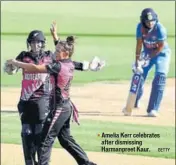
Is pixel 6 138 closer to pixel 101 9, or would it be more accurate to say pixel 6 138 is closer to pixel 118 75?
pixel 118 75

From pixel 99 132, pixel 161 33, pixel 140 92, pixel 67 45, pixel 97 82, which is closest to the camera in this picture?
pixel 67 45

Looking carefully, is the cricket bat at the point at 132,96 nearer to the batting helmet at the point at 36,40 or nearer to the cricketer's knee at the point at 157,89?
the cricketer's knee at the point at 157,89

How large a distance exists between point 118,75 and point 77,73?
1.25m

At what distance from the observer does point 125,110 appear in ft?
51.3

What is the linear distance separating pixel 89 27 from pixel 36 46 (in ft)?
→ 98.5

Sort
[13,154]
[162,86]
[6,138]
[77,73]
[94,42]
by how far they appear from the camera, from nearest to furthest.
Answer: [13,154] < [6,138] < [162,86] < [77,73] < [94,42]

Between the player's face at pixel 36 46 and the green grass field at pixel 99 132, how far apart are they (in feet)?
8.44

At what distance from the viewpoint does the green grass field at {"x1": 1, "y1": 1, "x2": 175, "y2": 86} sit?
25.0m

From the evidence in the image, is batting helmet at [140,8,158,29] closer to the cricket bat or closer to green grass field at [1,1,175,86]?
the cricket bat

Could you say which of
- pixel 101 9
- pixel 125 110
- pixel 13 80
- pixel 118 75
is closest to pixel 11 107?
pixel 125 110

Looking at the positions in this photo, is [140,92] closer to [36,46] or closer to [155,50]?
[155,50]

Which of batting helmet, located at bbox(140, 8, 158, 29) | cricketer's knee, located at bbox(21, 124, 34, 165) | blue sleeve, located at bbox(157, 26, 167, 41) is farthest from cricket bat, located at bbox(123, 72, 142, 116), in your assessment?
cricketer's knee, located at bbox(21, 124, 34, 165)

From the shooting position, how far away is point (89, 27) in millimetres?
40125

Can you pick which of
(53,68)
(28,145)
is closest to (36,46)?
(53,68)
